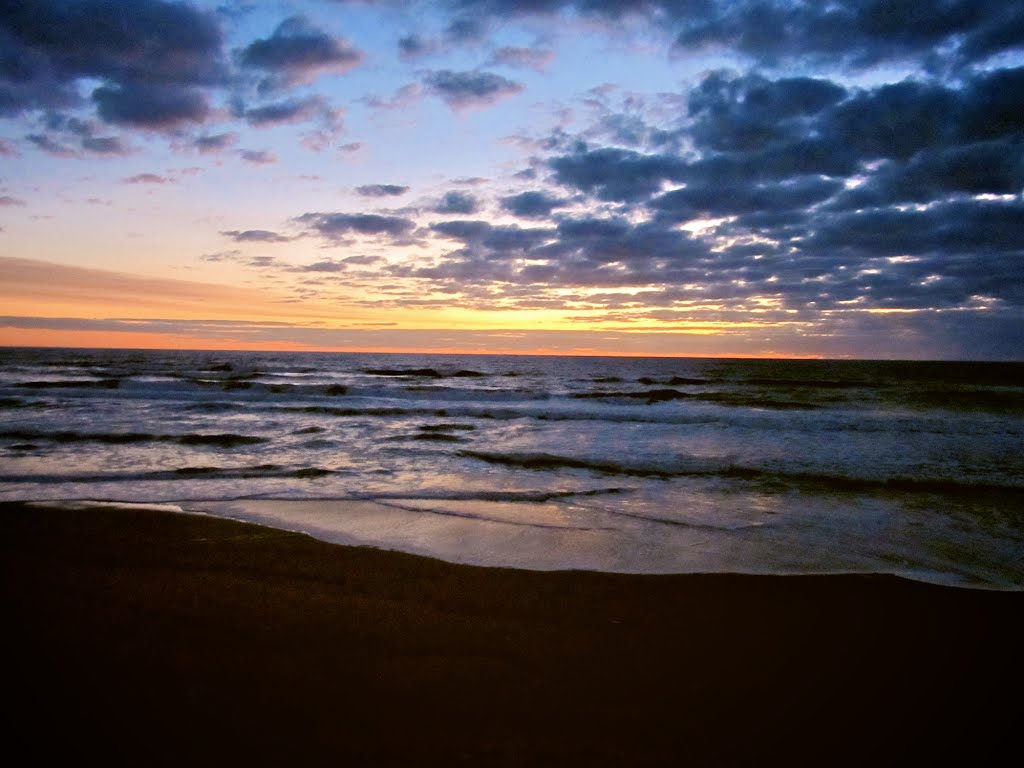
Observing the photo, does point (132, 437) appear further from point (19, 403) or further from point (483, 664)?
point (483, 664)

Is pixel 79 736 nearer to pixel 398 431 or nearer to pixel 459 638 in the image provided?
pixel 459 638

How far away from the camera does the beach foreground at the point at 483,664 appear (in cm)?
237

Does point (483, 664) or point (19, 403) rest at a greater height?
point (483, 664)

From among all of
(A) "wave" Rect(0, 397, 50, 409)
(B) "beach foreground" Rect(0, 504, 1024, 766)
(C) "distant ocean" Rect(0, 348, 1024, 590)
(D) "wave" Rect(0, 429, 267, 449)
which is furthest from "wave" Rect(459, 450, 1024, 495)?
(A) "wave" Rect(0, 397, 50, 409)

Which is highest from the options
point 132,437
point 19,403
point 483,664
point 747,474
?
point 483,664

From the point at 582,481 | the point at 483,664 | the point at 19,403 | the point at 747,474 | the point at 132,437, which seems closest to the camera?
the point at 483,664

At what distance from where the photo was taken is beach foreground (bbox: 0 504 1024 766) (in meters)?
2.37

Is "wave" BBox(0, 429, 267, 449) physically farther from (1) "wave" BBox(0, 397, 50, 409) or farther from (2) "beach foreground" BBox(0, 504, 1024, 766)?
(2) "beach foreground" BBox(0, 504, 1024, 766)

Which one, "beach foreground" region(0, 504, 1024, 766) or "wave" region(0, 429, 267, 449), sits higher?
"beach foreground" region(0, 504, 1024, 766)

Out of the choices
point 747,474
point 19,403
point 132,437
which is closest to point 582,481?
point 747,474

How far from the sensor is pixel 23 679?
2746mm

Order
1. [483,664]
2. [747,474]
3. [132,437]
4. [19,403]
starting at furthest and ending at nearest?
1. [19,403]
2. [132,437]
3. [747,474]
4. [483,664]

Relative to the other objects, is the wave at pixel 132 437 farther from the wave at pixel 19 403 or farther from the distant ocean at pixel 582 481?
the wave at pixel 19 403

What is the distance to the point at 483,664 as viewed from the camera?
2.95 m
